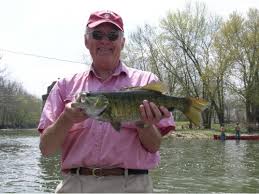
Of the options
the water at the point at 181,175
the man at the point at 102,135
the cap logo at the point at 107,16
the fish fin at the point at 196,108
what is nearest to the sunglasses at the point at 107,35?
the man at the point at 102,135

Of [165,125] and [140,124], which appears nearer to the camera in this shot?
[140,124]

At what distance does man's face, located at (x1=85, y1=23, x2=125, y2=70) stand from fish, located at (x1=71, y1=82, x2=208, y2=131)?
381mm

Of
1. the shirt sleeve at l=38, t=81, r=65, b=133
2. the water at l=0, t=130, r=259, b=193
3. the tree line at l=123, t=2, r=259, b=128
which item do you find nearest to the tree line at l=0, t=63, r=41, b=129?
the tree line at l=123, t=2, r=259, b=128

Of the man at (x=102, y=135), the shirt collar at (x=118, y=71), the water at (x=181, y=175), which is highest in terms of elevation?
the shirt collar at (x=118, y=71)

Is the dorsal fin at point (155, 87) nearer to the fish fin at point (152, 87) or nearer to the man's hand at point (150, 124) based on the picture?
the fish fin at point (152, 87)

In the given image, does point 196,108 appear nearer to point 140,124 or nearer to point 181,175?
point 140,124

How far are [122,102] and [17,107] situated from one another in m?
120

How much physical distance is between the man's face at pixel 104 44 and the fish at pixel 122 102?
0.38 meters

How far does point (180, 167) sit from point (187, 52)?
4546 cm

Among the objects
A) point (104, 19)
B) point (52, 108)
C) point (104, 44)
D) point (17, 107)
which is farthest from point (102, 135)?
point (17, 107)

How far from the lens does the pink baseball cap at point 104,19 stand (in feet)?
13.2

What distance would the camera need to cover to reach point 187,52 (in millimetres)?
66250

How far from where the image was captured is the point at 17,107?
12012 cm

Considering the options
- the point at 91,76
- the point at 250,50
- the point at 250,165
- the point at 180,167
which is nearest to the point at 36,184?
the point at 180,167
